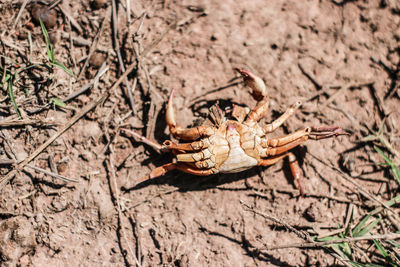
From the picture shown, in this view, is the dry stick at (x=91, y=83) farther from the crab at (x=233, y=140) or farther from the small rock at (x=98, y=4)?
the crab at (x=233, y=140)

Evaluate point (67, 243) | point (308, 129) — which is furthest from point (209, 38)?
point (67, 243)

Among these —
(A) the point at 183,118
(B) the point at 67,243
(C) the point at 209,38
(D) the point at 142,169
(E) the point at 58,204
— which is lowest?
(B) the point at 67,243

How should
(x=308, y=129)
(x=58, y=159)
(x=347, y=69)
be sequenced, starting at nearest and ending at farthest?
(x=308, y=129) → (x=58, y=159) → (x=347, y=69)

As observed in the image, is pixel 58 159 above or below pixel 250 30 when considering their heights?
below

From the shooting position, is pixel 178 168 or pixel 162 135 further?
pixel 162 135

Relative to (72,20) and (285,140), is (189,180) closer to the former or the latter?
(285,140)

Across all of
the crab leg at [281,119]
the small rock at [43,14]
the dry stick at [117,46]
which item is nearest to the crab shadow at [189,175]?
the dry stick at [117,46]

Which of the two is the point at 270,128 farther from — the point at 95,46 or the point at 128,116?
the point at 95,46

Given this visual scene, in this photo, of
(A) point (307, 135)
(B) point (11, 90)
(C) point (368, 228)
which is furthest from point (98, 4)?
(C) point (368, 228)
